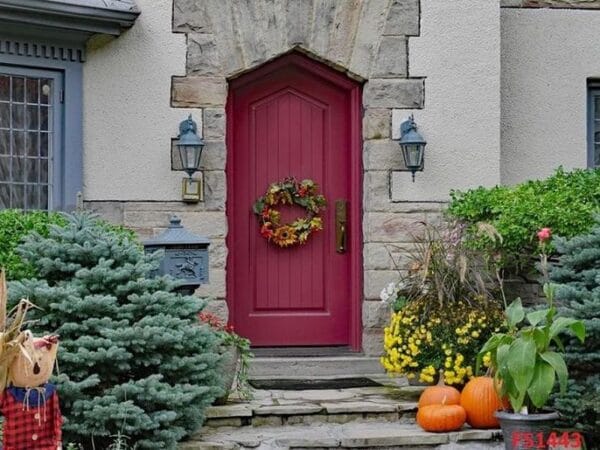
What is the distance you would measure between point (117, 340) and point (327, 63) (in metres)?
3.51

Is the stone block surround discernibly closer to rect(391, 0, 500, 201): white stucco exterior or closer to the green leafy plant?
rect(391, 0, 500, 201): white stucco exterior

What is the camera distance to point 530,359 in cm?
645

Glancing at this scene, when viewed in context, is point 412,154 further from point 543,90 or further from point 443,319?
point 443,319

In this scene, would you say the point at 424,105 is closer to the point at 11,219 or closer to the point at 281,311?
the point at 281,311

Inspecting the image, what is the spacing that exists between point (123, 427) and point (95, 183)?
279 centimetres

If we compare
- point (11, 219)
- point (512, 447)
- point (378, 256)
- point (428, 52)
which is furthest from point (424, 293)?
point (11, 219)

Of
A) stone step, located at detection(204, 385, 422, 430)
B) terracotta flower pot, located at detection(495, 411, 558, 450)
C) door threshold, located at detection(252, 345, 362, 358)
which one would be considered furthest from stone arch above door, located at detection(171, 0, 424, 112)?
terracotta flower pot, located at detection(495, 411, 558, 450)

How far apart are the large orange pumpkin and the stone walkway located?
3.2 inches

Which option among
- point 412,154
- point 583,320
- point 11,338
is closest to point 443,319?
point 583,320

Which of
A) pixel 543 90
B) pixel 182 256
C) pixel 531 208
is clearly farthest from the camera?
pixel 543 90

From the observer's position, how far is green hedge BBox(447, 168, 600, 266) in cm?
799

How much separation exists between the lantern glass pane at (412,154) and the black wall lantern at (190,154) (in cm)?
162

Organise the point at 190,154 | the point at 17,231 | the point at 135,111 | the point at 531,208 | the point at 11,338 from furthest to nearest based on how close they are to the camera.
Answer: the point at 135,111 < the point at 190,154 < the point at 531,208 < the point at 17,231 < the point at 11,338

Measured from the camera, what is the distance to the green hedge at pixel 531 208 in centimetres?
799
